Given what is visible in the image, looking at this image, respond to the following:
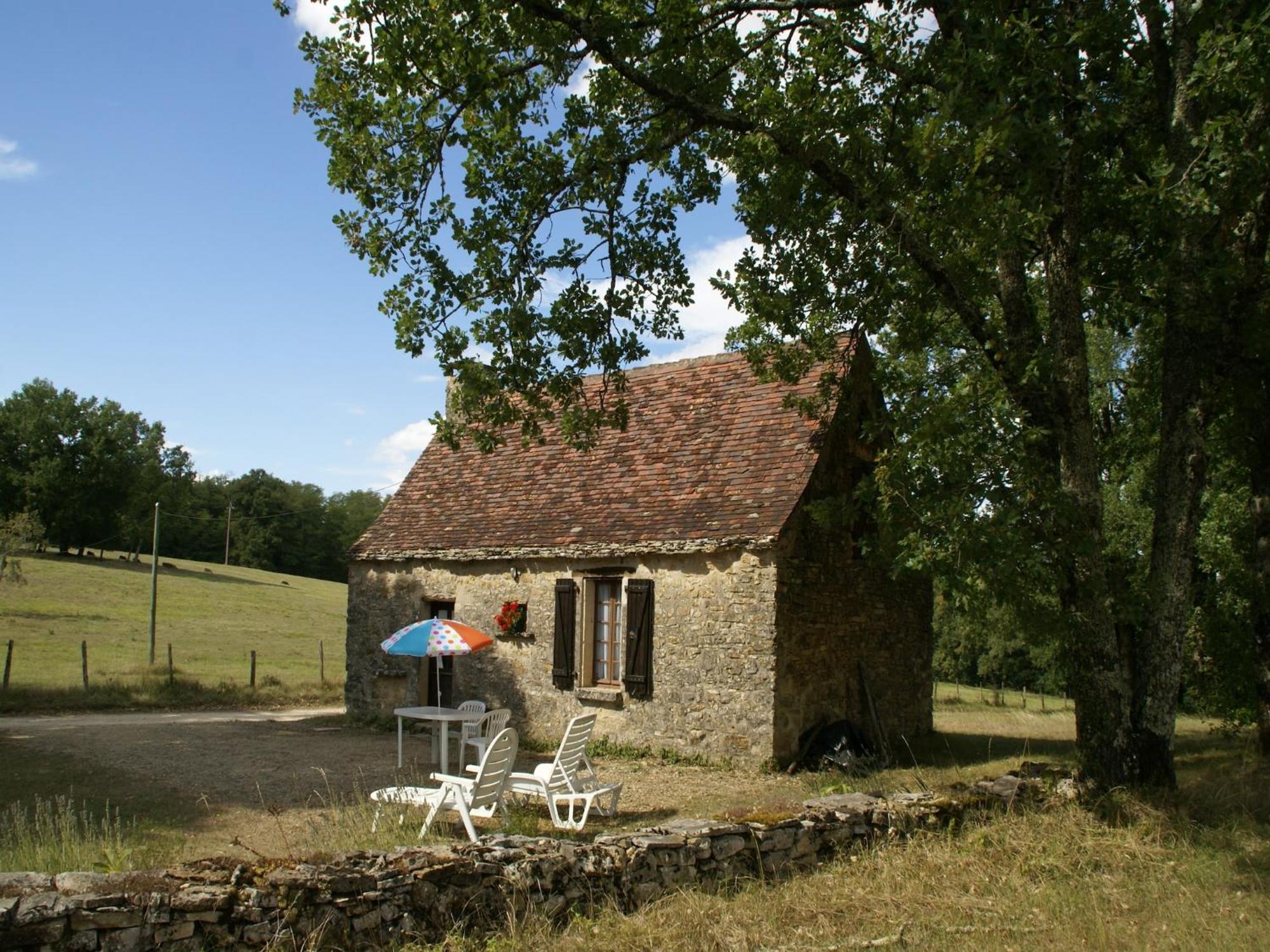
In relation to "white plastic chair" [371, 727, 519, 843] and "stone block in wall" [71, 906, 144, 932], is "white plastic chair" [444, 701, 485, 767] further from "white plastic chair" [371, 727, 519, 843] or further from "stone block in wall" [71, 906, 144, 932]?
"stone block in wall" [71, 906, 144, 932]

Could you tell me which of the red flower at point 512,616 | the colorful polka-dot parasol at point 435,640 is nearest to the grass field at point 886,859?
the colorful polka-dot parasol at point 435,640

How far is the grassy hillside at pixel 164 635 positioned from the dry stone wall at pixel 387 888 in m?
17.4

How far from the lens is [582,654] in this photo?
15109mm

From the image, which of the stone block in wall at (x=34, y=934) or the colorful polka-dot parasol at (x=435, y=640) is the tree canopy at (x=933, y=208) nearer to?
the colorful polka-dot parasol at (x=435, y=640)

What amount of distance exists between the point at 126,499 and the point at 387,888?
5795 centimetres

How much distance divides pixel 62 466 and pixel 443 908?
56.9m

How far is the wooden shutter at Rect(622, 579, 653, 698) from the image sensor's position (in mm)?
14188

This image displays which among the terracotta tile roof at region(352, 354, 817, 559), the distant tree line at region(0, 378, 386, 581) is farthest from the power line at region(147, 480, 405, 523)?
the terracotta tile roof at region(352, 354, 817, 559)

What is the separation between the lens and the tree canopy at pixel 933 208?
839 centimetres

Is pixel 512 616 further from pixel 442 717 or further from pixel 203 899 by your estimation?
pixel 203 899

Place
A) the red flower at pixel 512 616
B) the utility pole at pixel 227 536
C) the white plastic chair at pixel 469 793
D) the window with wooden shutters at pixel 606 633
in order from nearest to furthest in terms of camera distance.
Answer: the white plastic chair at pixel 469 793
the window with wooden shutters at pixel 606 633
the red flower at pixel 512 616
the utility pole at pixel 227 536

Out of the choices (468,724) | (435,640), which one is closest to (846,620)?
(468,724)

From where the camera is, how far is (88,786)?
1095cm

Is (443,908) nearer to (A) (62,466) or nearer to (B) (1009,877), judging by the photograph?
(B) (1009,877)
